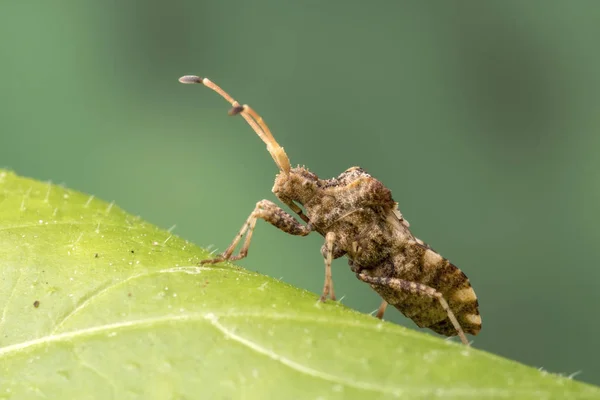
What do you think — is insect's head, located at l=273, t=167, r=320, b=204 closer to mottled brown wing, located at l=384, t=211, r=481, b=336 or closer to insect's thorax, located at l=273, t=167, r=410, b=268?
insect's thorax, located at l=273, t=167, r=410, b=268

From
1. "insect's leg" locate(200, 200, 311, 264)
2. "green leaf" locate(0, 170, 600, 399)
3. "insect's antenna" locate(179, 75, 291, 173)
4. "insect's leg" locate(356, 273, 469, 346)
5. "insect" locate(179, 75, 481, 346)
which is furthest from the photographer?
"insect" locate(179, 75, 481, 346)

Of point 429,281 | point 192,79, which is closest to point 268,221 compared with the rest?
point 192,79

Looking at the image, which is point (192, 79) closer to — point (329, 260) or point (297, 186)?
point (297, 186)

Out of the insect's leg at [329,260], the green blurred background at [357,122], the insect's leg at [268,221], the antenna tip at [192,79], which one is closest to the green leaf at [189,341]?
the insect's leg at [329,260]

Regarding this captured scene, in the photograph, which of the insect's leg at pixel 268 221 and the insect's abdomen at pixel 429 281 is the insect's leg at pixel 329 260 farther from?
the insect's abdomen at pixel 429 281

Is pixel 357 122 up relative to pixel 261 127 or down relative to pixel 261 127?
down

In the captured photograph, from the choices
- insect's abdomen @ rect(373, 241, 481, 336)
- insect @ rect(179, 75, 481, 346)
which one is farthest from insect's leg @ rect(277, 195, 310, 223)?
insect's abdomen @ rect(373, 241, 481, 336)

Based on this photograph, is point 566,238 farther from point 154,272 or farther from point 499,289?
point 154,272
